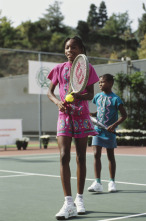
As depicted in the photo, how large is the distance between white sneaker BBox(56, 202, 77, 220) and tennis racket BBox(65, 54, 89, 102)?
3.70 ft

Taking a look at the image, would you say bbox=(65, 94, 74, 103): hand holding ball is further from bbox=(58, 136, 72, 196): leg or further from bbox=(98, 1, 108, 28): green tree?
bbox=(98, 1, 108, 28): green tree

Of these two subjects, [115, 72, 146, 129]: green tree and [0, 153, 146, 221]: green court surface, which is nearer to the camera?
[0, 153, 146, 221]: green court surface

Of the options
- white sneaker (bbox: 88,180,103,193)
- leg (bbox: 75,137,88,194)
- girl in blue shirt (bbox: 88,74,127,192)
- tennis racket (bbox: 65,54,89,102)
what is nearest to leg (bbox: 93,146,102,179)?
girl in blue shirt (bbox: 88,74,127,192)

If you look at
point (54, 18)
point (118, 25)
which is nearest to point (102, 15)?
point (118, 25)

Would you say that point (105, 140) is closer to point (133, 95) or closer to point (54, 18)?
point (133, 95)

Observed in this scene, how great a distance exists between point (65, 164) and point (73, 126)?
41 centimetres

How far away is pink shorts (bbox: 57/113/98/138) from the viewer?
4.87m

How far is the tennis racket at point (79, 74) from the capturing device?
4680 mm

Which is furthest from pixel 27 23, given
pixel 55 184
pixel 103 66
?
pixel 55 184

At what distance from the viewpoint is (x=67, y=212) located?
463 centimetres

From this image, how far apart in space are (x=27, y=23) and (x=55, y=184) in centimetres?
10477

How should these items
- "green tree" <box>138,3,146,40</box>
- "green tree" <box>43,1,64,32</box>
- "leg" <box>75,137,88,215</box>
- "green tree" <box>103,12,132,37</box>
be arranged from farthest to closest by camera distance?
Answer: "green tree" <box>103,12,132,37</box> → "green tree" <box>43,1,64,32</box> → "green tree" <box>138,3,146,40</box> → "leg" <box>75,137,88,215</box>

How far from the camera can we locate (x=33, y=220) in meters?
4.56

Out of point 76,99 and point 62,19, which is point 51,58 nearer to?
point 62,19
